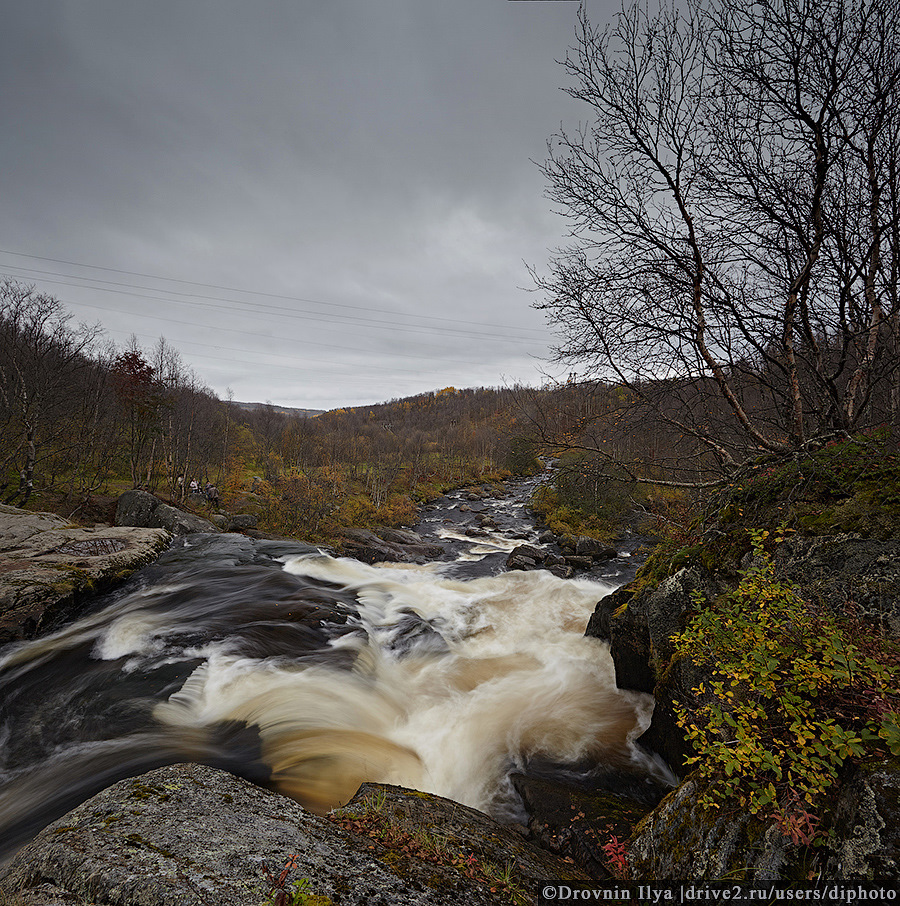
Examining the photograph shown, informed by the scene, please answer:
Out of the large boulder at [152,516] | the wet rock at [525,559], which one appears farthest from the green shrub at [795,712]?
the large boulder at [152,516]

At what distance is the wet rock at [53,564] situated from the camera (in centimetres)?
851

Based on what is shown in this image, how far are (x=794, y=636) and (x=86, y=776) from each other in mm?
7772

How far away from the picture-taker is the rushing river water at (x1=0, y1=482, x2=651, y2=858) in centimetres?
510

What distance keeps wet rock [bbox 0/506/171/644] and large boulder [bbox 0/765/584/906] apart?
27.5 feet

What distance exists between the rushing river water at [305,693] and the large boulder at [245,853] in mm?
1435

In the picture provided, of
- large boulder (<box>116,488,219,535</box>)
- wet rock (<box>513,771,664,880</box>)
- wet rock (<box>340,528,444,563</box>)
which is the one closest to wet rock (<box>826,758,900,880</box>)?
wet rock (<box>513,771,664,880</box>)

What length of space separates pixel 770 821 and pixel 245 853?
10.9 ft

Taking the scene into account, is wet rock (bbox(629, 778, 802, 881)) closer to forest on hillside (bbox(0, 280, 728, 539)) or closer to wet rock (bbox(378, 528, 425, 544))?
forest on hillside (bbox(0, 280, 728, 539))

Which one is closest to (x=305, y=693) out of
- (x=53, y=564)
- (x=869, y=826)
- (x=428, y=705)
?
A: (x=428, y=705)

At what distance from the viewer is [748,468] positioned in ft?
16.0

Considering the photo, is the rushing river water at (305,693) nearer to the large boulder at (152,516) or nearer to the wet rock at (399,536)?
the large boulder at (152,516)

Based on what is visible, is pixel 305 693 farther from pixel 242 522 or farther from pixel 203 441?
pixel 203 441

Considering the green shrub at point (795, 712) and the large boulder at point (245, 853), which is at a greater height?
the green shrub at point (795, 712)

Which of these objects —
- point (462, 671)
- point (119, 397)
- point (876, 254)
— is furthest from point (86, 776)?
point (119, 397)
